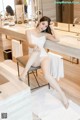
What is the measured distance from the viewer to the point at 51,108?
2.59m

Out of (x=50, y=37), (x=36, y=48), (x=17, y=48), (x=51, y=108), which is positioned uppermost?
(x=50, y=37)

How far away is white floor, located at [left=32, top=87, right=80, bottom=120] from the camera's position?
2408mm

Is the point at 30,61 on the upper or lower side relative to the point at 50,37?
lower

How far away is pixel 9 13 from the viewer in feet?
16.5

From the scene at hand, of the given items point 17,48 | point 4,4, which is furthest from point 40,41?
point 4,4

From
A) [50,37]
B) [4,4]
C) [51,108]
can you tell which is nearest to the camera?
[51,108]

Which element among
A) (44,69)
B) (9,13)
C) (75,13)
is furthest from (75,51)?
(9,13)

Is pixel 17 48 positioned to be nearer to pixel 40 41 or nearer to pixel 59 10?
pixel 59 10

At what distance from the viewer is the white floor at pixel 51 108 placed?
2408 millimetres

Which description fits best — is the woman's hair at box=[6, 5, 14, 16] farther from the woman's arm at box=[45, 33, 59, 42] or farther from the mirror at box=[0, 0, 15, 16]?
the woman's arm at box=[45, 33, 59, 42]

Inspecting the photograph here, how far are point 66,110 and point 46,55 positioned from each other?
0.83 m

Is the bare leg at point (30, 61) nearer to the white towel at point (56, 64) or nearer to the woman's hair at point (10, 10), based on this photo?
the white towel at point (56, 64)

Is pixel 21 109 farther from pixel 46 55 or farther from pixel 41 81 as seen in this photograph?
pixel 41 81

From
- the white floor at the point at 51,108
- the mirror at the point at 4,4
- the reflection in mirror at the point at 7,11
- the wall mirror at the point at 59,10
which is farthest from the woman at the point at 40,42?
the mirror at the point at 4,4
